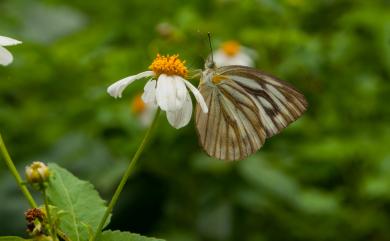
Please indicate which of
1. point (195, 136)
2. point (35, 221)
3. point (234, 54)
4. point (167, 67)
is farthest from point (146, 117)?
point (35, 221)

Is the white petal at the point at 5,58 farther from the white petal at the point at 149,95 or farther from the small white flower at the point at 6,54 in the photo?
the white petal at the point at 149,95

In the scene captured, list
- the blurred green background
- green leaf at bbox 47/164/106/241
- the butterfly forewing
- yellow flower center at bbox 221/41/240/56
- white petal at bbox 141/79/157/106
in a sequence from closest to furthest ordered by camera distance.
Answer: green leaf at bbox 47/164/106/241
white petal at bbox 141/79/157/106
the butterfly forewing
the blurred green background
yellow flower center at bbox 221/41/240/56

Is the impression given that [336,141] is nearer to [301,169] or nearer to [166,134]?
[301,169]

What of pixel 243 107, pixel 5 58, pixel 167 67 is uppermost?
pixel 243 107

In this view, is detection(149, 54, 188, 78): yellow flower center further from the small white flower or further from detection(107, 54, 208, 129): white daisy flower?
the small white flower

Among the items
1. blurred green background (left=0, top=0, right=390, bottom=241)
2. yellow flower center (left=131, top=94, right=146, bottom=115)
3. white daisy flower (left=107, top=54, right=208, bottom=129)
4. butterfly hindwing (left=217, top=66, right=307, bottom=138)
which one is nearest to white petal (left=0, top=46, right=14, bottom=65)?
white daisy flower (left=107, top=54, right=208, bottom=129)

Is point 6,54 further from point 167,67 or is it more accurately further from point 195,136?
point 195,136
